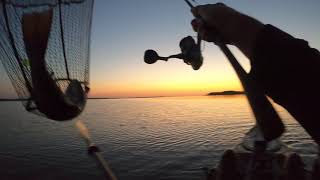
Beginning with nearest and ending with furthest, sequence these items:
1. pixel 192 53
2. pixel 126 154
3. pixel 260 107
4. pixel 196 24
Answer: pixel 260 107 < pixel 196 24 < pixel 192 53 < pixel 126 154

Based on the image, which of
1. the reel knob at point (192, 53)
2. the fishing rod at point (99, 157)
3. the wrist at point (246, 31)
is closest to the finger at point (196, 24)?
the reel knob at point (192, 53)

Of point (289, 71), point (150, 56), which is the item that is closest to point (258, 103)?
point (289, 71)

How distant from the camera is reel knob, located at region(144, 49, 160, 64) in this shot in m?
2.76

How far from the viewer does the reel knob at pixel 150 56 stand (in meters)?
2.76

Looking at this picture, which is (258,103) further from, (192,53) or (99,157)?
(99,157)

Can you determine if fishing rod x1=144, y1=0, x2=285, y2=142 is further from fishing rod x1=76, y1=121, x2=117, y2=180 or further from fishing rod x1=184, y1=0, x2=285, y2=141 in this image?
fishing rod x1=76, y1=121, x2=117, y2=180

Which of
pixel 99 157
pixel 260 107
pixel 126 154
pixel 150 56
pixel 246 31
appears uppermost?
pixel 246 31

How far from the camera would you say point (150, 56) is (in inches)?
109

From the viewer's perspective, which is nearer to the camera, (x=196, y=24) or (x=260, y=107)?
(x=260, y=107)

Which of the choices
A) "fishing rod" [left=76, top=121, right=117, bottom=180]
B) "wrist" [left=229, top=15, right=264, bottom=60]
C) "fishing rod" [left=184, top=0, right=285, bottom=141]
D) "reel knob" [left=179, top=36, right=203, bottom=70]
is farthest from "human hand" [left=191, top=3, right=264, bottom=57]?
"fishing rod" [left=76, top=121, right=117, bottom=180]

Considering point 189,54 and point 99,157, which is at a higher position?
point 189,54

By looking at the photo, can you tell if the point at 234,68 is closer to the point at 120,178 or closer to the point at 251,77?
the point at 251,77

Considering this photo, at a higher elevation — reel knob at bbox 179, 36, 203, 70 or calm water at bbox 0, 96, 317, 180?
reel knob at bbox 179, 36, 203, 70

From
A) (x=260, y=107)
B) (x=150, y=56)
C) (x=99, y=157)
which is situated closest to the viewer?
(x=260, y=107)
